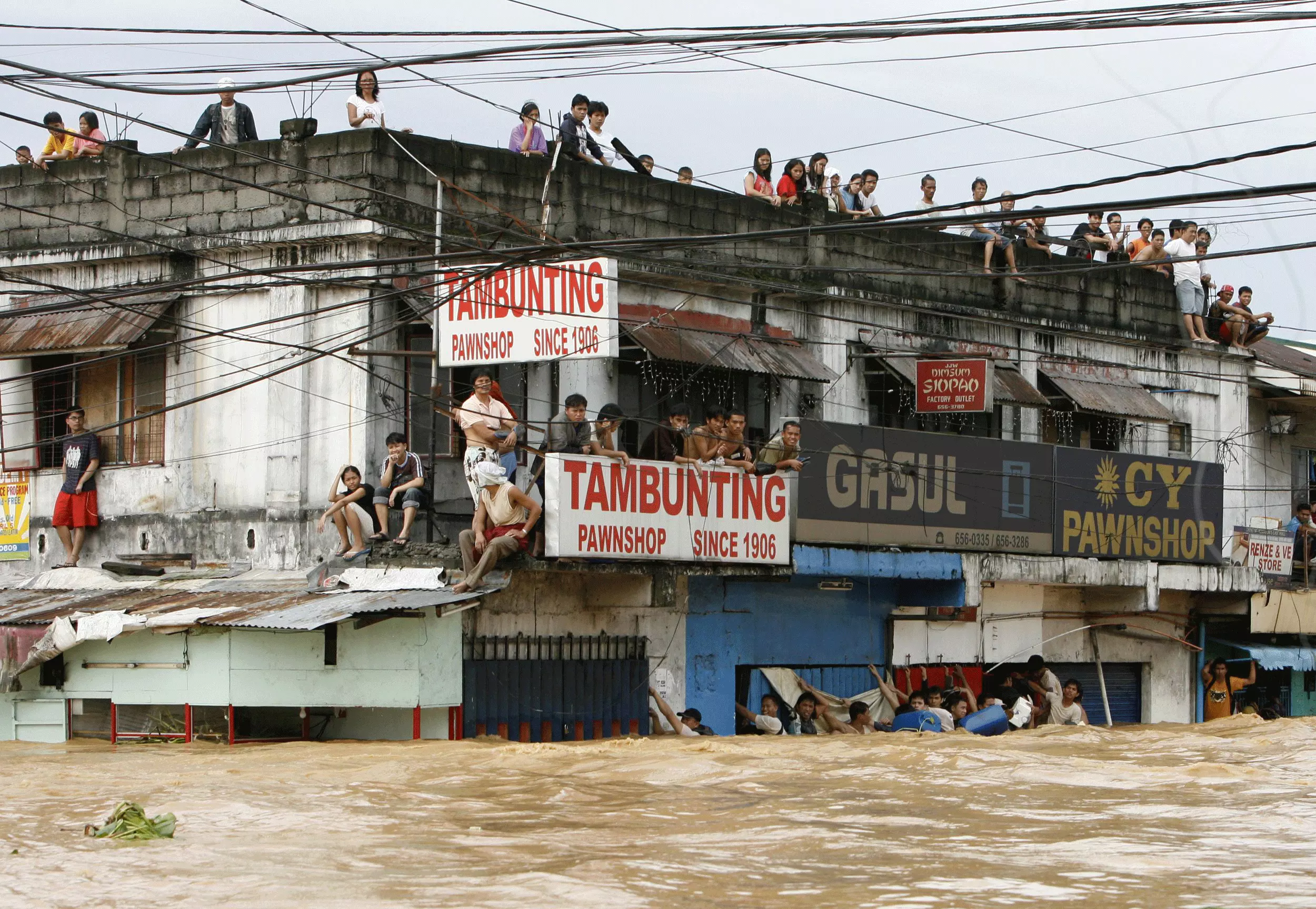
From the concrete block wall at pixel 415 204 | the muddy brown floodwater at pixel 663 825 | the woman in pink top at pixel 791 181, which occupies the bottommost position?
the muddy brown floodwater at pixel 663 825

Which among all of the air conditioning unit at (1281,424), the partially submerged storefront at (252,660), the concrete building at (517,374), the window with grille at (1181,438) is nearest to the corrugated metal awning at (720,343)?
the concrete building at (517,374)

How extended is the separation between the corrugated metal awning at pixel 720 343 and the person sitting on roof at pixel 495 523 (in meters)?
2.58

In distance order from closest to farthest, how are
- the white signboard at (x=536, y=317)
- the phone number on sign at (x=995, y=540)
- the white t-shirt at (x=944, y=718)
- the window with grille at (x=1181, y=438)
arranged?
1. the white signboard at (x=536, y=317)
2. the white t-shirt at (x=944, y=718)
3. the phone number on sign at (x=995, y=540)
4. the window with grille at (x=1181, y=438)

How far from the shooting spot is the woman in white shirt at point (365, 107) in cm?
1795

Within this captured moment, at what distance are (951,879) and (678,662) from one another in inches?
381

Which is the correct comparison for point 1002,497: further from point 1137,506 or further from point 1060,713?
point 1060,713

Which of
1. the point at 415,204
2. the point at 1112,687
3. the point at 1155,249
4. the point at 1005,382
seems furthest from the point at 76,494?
the point at 1155,249

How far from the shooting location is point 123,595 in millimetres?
17375

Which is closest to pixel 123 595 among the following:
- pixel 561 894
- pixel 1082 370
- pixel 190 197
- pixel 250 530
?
pixel 250 530

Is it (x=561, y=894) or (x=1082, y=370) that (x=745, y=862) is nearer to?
(x=561, y=894)

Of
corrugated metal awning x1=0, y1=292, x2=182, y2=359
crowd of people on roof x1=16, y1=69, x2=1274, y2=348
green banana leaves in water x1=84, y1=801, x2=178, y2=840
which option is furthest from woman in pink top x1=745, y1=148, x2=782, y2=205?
green banana leaves in water x1=84, y1=801, x2=178, y2=840

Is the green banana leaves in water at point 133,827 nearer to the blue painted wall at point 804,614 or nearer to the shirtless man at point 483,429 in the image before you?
the shirtless man at point 483,429

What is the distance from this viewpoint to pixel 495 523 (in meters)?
16.1

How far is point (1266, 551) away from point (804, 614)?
830cm
